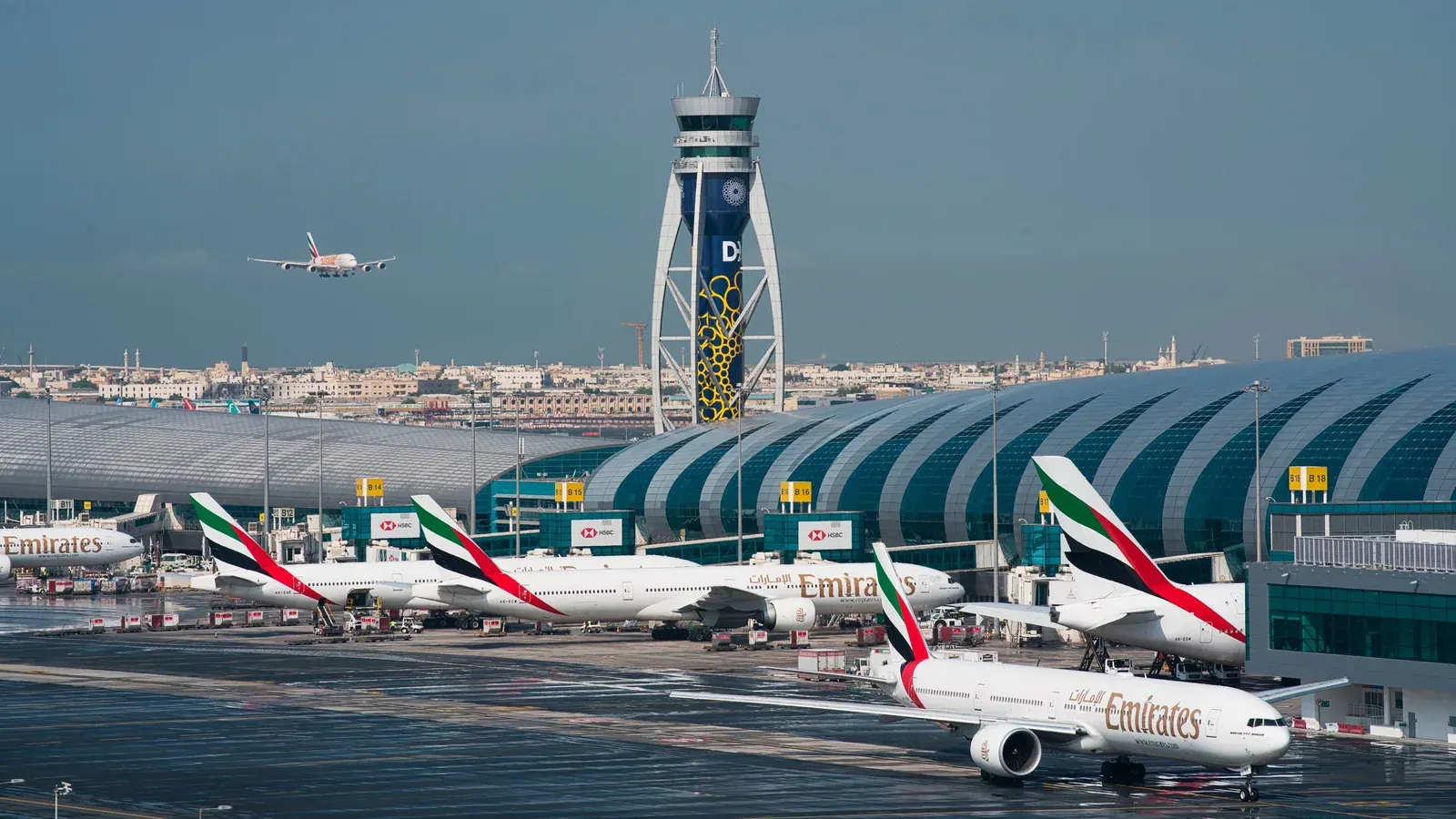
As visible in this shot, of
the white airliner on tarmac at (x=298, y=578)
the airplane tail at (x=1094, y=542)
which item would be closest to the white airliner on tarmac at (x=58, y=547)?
the white airliner on tarmac at (x=298, y=578)

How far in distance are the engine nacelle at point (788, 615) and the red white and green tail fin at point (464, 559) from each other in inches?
390

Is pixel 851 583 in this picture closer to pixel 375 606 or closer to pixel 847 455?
pixel 375 606

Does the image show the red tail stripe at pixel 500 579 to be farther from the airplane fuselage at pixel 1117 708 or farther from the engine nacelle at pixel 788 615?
the airplane fuselage at pixel 1117 708

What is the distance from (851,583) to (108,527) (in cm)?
8040

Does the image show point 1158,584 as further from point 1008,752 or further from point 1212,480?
point 1212,480

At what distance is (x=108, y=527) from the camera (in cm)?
15500

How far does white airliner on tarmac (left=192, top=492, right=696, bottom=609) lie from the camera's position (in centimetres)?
9769

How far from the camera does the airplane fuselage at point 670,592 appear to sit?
9294cm

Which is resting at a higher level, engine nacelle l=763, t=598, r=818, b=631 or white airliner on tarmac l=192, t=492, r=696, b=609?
white airliner on tarmac l=192, t=492, r=696, b=609

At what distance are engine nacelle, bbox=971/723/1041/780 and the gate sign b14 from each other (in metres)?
57.9

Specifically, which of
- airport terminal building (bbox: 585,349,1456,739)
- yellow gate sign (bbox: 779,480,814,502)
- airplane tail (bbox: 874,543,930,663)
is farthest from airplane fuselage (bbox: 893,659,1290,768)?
yellow gate sign (bbox: 779,480,814,502)

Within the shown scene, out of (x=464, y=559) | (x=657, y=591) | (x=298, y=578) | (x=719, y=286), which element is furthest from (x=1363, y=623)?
(x=719, y=286)

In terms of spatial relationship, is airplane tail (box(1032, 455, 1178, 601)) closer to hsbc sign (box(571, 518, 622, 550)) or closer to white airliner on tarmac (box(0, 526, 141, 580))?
hsbc sign (box(571, 518, 622, 550))

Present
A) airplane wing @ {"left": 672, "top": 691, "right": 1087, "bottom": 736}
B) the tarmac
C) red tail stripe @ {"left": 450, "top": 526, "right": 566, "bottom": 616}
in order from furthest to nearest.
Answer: red tail stripe @ {"left": 450, "top": 526, "right": 566, "bottom": 616} → airplane wing @ {"left": 672, "top": 691, "right": 1087, "bottom": 736} → the tarmac
